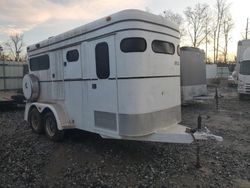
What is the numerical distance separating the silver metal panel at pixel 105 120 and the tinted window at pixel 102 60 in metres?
0.74

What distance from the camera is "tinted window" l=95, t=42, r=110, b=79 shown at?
5.46 meters

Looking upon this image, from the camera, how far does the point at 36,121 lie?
8133 millimetres

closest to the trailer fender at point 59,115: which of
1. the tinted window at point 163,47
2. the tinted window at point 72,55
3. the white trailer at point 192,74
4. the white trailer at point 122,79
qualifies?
the white trailer at point 122,79

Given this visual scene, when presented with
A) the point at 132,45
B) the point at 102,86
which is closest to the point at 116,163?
the point at 102,86

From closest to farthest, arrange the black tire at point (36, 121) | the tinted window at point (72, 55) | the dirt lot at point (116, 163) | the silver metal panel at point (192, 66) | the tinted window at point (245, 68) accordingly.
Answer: the dirt lot at point (116, 163) < the tinted window at point (72, 55) < the black tire at point (36, 121) < the silver metal panel at point (192, 66) < the tinted window at point (245, 68)

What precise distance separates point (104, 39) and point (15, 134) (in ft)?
15.2

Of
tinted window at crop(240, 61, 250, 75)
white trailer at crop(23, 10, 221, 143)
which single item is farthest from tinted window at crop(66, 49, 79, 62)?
tinted window at crop(240, 61, 250, 75)

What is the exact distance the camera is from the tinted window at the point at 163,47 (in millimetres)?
5445

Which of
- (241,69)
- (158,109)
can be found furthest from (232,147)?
(241,69)

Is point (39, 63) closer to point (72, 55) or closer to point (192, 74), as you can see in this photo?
point (72, 55)

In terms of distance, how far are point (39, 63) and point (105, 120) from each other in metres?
3.40

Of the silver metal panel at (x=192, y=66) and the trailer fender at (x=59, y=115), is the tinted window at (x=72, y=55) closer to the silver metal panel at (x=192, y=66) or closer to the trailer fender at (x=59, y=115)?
the trailer fender at (x=59, y=115)

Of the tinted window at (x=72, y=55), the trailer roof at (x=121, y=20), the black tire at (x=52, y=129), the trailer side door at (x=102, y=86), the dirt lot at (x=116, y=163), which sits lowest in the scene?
the dirt lot at (x=116, y=163)

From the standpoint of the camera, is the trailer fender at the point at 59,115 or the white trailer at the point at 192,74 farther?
the white trailer at the point at 192,74
